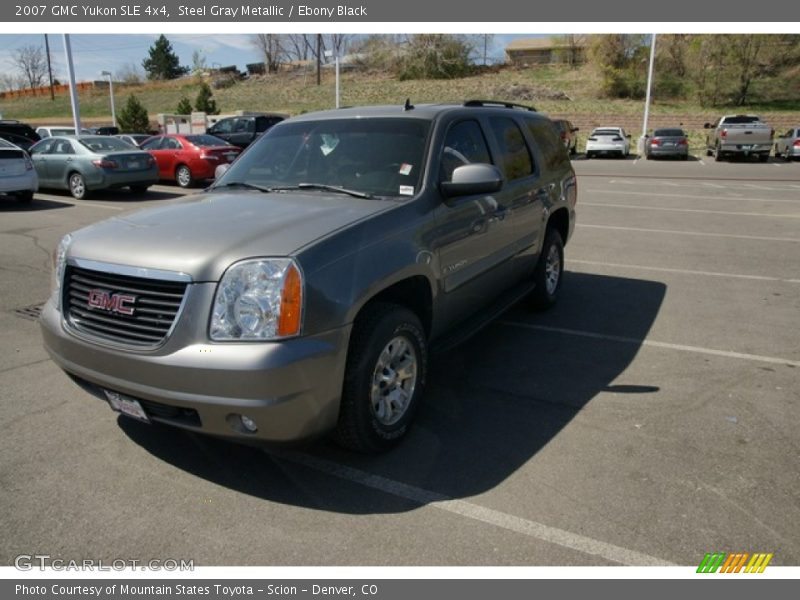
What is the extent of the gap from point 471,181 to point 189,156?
14.2 meters

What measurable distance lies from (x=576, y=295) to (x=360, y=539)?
474 cm

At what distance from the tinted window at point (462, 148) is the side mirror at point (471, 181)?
0.16 meters

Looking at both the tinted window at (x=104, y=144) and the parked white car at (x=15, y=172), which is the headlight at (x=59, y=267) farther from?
the tinted window at (x=104, y=144)

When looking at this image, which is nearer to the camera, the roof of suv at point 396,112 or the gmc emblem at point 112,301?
the gmc emblem at point 112,301

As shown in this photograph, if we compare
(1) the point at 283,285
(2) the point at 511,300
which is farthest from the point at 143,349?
(2) the point at 511,300

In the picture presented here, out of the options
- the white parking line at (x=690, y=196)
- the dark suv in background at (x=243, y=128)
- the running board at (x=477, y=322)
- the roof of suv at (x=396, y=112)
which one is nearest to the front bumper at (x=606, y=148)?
the white parking line at (x=690, y=196)

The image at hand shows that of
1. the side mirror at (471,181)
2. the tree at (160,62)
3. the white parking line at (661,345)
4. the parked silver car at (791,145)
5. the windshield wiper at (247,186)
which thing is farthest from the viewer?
the tree at (160,62)

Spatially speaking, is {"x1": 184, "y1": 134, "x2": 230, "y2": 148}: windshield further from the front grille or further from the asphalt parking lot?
the front grille

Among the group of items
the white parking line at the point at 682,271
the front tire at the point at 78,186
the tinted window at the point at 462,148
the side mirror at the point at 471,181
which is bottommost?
the white parking line at the point at 682,271

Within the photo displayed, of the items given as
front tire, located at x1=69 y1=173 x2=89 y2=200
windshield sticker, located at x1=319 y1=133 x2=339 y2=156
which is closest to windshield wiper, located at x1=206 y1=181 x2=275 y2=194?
windshield sticker, located at x1=319 y1=133 x2=339 y2=156

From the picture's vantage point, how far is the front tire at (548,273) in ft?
20.0

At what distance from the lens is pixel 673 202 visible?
14.7 m

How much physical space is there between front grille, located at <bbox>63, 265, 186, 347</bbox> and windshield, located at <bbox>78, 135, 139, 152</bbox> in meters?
13.0

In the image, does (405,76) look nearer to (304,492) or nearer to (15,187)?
(15,187)
